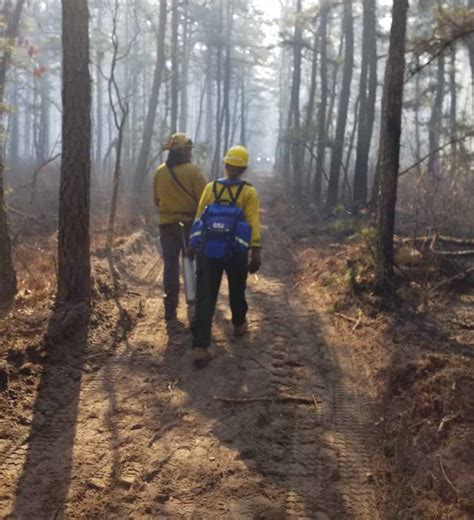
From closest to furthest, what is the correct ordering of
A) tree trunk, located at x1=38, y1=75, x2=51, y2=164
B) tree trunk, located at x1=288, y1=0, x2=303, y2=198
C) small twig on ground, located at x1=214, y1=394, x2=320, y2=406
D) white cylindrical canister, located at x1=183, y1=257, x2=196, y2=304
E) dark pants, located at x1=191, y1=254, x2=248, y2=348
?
small twig on ground, located at x1=214, y1=394, x2=320, y2=406, dark pants, located at x1=191, y1=254, x2=248, y2=348, white cylindrical canister, located at x1=183, y1=257, x2=196, y2=304, tree trunk, located at x1=288, y1=0, x2=303, y2=198, tree trunk, located at x1=38, y1=75, x2=51, y2=164

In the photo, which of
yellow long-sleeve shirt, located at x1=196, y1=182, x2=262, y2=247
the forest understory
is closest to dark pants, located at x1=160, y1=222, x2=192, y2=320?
the forest understory

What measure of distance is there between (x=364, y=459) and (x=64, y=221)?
4.58 meters

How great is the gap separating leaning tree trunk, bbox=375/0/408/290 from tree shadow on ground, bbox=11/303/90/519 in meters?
4.01

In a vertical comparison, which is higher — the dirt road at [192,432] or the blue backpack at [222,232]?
the blue backpack at [222,232]

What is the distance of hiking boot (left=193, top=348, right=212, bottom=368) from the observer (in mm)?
5797

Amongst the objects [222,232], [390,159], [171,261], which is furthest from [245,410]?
[390,159]

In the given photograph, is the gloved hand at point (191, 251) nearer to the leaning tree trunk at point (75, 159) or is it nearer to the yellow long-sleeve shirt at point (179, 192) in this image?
the yellow long-sleeve shirt at point (179, 192)

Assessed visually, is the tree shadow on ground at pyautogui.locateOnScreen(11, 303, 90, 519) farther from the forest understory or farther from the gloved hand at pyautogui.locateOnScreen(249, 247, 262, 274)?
the gloved hand at pyautogui.locateOnScreen(249, 247, 262, 274)

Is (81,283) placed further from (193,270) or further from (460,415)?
(460,415)

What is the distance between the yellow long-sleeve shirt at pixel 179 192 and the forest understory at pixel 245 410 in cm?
136

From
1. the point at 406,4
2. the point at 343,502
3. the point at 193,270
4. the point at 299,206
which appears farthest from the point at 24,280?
the point at 299,206

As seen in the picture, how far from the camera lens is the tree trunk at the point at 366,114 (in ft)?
58.2

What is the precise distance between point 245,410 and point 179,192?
3367 millimetres

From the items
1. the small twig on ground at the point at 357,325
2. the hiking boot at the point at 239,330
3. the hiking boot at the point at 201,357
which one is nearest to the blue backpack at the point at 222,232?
the hiking boot at the point at 201,357
